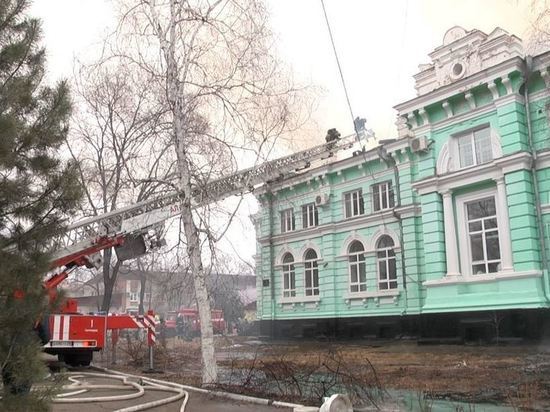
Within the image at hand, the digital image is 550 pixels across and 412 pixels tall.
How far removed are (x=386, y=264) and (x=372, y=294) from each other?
1446mm


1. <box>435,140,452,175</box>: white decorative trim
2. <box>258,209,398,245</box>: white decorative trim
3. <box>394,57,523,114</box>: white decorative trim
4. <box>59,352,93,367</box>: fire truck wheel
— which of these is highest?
<box>394,57,523,114</box>: white decorative trim

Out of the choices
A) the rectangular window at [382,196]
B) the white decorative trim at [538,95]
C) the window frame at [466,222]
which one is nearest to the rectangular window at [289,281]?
the rectangular window at [382,196]

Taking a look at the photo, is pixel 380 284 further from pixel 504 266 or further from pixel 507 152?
pixel 507 152

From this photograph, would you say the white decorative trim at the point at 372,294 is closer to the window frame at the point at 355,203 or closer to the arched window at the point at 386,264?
the arched window at the point at 386,264

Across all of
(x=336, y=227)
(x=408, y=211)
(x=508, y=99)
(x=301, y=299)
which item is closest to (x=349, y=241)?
(x=336, y=227)

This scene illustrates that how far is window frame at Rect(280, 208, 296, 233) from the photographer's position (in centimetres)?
2808

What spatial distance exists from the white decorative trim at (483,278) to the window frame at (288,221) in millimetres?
9389

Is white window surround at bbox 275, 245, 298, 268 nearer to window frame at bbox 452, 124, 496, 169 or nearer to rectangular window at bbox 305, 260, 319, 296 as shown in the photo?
rectangular window at bbox 305, 260, 319, 296

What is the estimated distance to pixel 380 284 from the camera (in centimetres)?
2328

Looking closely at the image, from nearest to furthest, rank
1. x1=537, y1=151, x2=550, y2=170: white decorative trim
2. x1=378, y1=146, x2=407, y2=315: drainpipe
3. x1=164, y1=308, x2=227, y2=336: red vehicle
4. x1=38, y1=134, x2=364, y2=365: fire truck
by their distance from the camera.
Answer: x1=38, y1=134, x2=364, y2=365: fire truck
x1=537, y1=151, x2=550, y2=170: white decorative trim
x1=378, y1=146, x2=407, y2=315: drainpipe
x1=164, y1=308, x2=227, y2=336: red vehicle

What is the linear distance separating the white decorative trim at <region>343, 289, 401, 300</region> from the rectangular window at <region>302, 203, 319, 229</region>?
13.7ft

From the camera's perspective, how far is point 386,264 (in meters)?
23.2

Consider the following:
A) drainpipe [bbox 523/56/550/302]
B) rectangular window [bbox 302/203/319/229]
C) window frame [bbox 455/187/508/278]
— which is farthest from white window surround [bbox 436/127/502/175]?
rectangular window [bbox 302/203/319/229]

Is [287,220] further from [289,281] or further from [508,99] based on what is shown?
[508,99]
